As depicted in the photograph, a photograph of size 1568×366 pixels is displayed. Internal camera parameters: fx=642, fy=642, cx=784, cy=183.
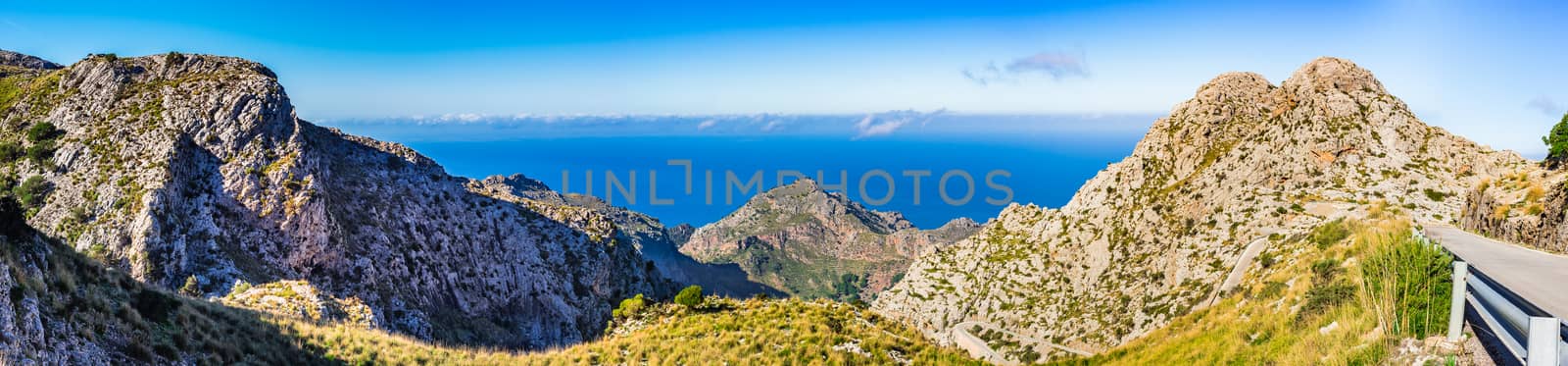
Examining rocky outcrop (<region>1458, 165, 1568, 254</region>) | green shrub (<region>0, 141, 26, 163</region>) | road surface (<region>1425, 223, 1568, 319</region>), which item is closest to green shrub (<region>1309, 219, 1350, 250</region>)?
rocky outcrop (<region>1458, 165, 1568, 254</region>)

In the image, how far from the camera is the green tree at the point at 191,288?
30.2 metres

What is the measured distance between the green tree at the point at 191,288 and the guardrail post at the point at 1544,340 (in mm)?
42029

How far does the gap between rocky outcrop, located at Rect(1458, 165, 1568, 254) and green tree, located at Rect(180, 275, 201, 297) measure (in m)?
48.5

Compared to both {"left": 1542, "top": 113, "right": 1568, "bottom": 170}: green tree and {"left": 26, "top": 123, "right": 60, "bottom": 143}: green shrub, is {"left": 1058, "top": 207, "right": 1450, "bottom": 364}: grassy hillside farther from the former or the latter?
{"left": 26, "top": 123, "right": 60, "bottom": 143}: green shrub

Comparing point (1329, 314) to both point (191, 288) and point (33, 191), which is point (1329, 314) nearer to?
point (191, 288)

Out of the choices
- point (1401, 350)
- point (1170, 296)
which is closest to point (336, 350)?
point (1401, 350)

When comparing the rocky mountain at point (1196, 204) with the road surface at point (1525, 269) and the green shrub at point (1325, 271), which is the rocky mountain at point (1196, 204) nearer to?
the green shrub at point (1325, 271)

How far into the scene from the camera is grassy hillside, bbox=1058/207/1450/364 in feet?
28.4

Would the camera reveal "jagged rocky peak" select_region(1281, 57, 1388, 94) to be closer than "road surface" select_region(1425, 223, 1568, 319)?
No

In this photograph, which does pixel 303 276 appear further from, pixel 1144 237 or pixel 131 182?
pixel 1144 237

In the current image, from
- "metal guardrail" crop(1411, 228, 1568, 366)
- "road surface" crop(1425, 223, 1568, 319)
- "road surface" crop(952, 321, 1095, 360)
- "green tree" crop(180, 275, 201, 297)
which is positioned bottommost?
"road surface" crop(952, 321, 1095, 360)

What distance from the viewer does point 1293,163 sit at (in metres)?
48.5

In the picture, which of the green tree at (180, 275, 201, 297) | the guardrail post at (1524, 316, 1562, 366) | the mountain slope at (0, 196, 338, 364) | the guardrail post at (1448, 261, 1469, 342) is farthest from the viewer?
the green tree at (180, 275, 201, 297)

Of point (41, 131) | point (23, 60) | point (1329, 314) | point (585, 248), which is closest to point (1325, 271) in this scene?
point (1329, 314)
